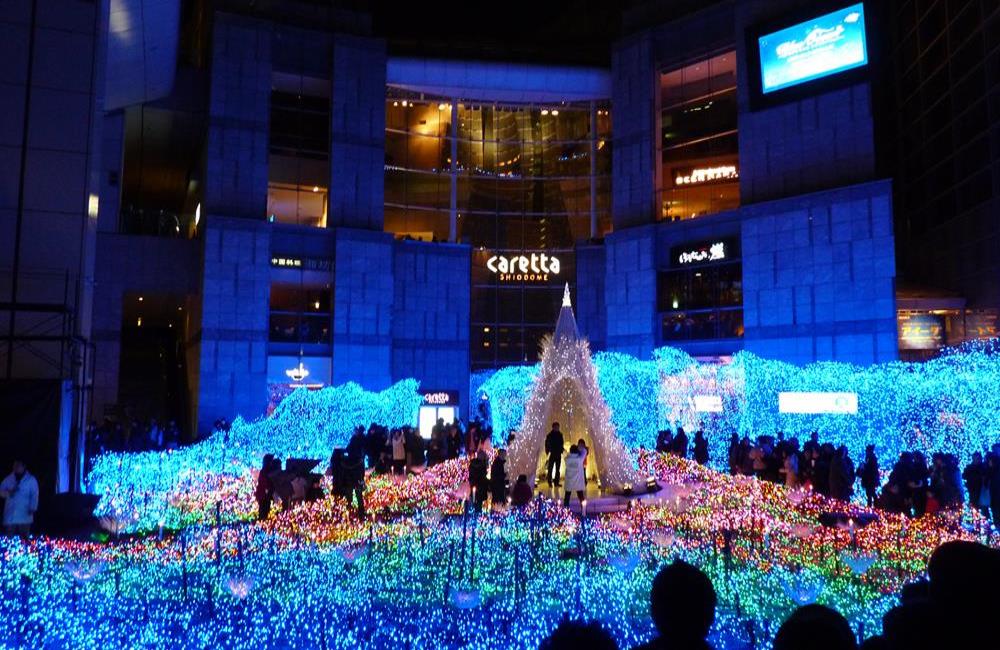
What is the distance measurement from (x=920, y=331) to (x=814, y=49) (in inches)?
514

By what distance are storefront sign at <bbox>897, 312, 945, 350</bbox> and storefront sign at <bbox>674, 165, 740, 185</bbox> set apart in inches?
362

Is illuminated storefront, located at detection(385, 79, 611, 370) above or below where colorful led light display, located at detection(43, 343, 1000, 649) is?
above

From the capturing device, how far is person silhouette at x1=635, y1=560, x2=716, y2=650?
262cm

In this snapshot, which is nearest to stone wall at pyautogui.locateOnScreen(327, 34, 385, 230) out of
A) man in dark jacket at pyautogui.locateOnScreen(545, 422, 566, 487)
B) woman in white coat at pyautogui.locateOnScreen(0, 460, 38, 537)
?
man in dark jacket at pyautogui.locateOnScreen(545, 422, 566, 487)

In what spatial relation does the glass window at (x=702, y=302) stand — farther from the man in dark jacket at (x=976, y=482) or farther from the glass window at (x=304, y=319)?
the man in dark jacket at (x=976, y=482)

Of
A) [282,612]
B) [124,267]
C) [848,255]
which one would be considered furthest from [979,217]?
[124,267]

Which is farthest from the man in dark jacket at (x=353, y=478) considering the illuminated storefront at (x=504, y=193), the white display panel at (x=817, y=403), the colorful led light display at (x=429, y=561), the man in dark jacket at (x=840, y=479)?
the illuminated storefront at (x=504, y=193)

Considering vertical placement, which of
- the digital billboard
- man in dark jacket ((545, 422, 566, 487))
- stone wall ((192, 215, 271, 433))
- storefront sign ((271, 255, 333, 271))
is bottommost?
man in dark jacket ((545, 422, 566, 487))

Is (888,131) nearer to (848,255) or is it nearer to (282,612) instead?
(848,255)

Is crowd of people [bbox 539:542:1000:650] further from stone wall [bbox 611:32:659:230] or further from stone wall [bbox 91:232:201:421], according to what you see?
stone wall [bbox 611:32:659:230]

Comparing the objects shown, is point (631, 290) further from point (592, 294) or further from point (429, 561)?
point (429, 561)

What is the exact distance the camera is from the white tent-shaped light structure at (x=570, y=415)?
15.2 metres

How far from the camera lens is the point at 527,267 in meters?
37.2

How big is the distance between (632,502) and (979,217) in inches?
906
